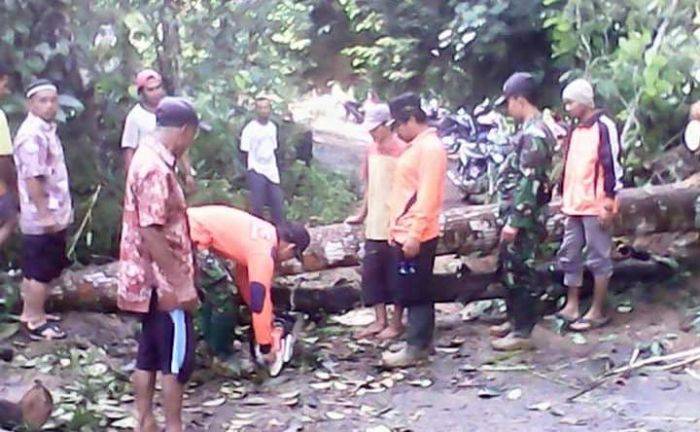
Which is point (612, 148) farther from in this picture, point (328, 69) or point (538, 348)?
point (328, 69)

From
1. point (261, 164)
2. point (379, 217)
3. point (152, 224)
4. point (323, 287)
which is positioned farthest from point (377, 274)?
point (261, 164)

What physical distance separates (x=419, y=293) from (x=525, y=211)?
2.76ft

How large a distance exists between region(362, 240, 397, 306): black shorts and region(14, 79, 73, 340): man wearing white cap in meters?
1.96

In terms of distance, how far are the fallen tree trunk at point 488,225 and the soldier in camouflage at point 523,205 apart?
0.79 metres

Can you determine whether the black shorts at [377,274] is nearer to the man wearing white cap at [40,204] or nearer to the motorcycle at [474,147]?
the man wearing white cap at [40,204]

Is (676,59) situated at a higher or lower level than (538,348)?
higher

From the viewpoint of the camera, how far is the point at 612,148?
22.3ft

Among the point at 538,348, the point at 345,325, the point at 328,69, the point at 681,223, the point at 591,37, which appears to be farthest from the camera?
the point at 328,69

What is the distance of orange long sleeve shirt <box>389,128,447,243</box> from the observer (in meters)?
6.08

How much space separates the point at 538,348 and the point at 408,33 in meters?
6.39

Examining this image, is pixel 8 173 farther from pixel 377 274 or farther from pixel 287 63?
pixel 287 63

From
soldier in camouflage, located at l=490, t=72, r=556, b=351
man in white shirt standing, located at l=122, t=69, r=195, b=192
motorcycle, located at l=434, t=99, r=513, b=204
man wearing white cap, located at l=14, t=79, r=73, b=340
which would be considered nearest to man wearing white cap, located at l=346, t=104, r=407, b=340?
soldier in camouflage, located at l=490, t=72, r=556, b=351

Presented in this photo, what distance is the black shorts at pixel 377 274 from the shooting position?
683 cm

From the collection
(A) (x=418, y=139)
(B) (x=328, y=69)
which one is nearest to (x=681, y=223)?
(A) (x=418, y=139)
